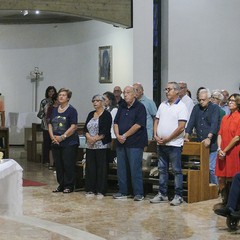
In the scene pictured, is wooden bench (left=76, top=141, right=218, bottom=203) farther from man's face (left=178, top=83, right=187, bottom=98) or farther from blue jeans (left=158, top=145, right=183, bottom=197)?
man's face (left=178, top=83, right=187, bottom=98)

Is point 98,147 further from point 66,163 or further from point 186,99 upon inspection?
point 186,99

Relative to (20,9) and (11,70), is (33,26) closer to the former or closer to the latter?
(11,70)

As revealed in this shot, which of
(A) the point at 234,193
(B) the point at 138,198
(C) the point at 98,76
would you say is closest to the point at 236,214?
(A) the point at 234,193

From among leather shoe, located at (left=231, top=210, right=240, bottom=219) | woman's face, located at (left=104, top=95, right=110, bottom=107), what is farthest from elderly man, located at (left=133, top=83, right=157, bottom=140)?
leather shoe, located at (left=231, top=210, right=240, bottom=219)

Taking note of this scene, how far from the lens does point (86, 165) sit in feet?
32.7

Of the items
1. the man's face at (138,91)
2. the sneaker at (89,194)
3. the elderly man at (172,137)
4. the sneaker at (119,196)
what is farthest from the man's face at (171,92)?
the sneaker at (89,194)

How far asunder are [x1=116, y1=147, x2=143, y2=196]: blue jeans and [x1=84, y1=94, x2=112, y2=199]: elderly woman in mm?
293

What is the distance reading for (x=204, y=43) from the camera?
48.9ft

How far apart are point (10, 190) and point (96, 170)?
266 centimetres

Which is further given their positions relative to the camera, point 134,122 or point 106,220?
point 134,122

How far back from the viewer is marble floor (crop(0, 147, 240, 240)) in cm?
681

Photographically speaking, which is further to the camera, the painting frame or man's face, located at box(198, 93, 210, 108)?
the painting frame

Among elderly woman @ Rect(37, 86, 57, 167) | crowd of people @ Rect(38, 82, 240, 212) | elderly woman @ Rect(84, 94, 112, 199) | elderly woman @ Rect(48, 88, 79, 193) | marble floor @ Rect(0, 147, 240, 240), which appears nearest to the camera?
marble floor @ Rect(0, 147, 240, 240)

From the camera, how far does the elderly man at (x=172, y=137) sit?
908 centimetres
